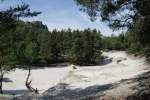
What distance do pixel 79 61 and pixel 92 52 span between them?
14.2 feet

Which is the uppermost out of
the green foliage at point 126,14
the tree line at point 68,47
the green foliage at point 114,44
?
the green foliage at point 126,14

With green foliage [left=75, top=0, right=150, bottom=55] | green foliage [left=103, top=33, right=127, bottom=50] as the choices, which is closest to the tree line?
green foliage [left=103, top=33, right=127, bottom=50]

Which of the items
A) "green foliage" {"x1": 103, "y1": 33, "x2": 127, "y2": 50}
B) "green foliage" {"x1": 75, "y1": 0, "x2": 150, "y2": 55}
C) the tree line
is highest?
"green foliage" {"x1": 75, "y1": 0, "x2": 150, "y2": 55}

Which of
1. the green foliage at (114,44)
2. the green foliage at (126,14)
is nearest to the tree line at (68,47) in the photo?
the green foliage at (114,44)

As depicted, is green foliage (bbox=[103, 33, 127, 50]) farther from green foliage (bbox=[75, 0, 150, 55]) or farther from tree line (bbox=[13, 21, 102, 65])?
green foliage (bbox=[75, 0, 150, 55])

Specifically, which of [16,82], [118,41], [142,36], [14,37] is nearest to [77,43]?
[16,82]

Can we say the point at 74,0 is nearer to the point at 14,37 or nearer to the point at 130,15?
the point at 130,15

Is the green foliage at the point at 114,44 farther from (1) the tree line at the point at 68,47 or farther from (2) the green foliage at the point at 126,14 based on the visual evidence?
(2) the green foliage at the point at 126,14

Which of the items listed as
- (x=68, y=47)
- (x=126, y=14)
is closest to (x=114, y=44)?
(x=68, y=47)

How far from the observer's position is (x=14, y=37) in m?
39.1

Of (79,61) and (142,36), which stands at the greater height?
(142,36)

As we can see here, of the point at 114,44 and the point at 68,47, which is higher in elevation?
the point at 68,47

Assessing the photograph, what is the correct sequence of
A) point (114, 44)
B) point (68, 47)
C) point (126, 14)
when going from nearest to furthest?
point (126, 14) → point (68, 47) → point (114, 44)

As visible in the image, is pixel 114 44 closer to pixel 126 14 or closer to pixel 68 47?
pixel 68 47
